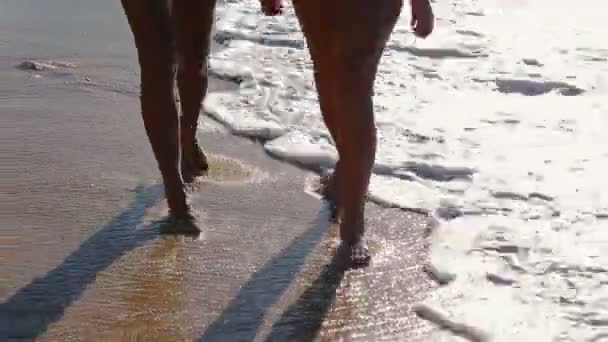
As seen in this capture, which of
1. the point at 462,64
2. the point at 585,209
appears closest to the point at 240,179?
the point at 585,209

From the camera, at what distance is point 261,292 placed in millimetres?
3117

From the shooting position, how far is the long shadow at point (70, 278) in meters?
2.85

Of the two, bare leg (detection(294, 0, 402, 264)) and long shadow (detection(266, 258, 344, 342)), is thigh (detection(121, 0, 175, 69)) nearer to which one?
bare leg (detection(294, 0, 402, 264))

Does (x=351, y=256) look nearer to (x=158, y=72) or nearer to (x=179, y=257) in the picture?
(x=179, y=257)

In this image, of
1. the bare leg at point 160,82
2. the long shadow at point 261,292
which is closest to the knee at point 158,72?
the bare leg at point 160,82

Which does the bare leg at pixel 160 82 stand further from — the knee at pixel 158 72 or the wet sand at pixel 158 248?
the wet sand at pixel 158 248

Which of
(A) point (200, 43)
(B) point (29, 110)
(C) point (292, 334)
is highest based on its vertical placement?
(A) point (200, 43)

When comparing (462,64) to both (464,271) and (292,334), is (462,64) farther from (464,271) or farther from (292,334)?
(292,334)

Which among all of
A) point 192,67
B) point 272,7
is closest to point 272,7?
point 272,7

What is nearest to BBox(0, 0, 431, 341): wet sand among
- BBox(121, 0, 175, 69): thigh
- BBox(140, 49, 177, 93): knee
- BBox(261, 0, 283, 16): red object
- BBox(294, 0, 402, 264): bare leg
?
BBox(294, 0, 402, 264): bare leg

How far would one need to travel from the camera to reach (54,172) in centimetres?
397

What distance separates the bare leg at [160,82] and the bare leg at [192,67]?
1.44ft

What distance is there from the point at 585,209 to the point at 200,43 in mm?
1865

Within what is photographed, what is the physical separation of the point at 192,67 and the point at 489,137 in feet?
5.97
